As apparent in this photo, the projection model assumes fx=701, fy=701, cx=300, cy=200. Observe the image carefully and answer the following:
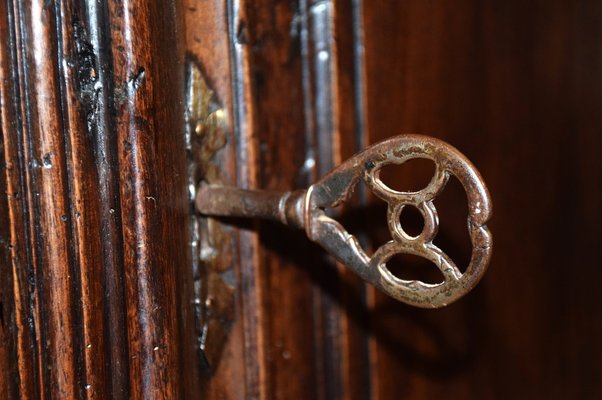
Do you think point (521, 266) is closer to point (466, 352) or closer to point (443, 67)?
point (466, 352)

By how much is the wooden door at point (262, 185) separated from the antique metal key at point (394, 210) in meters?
0.05

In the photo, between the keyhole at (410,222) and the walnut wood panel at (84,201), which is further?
the keyhole at (410,222)

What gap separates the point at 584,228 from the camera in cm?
82

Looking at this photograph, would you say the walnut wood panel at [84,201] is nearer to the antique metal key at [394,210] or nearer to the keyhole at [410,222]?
the antique metal key at [394,210]

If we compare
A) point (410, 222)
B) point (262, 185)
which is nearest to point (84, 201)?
point (262, 185)

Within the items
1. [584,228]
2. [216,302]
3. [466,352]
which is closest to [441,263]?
[216,302]

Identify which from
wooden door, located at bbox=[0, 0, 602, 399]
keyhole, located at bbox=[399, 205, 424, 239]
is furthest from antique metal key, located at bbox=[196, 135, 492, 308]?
keyhole, located at bbox=[399, 205, 424, 239]

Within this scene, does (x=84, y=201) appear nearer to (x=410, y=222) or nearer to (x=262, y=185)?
(x=262, y=185)

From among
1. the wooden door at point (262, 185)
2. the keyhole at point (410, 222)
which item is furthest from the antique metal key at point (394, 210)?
the keyhole at point (410, 222)

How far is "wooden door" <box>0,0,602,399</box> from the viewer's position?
1.24 ft

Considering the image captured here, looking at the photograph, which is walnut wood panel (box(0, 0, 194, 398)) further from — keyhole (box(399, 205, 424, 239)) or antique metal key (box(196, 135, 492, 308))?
keyhole (box(399, 205, 424, 239))

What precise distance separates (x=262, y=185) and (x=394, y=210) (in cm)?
13

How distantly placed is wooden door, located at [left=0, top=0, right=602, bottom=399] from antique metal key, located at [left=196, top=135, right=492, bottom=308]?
0.18 ft

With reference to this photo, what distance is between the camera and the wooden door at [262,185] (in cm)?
38
